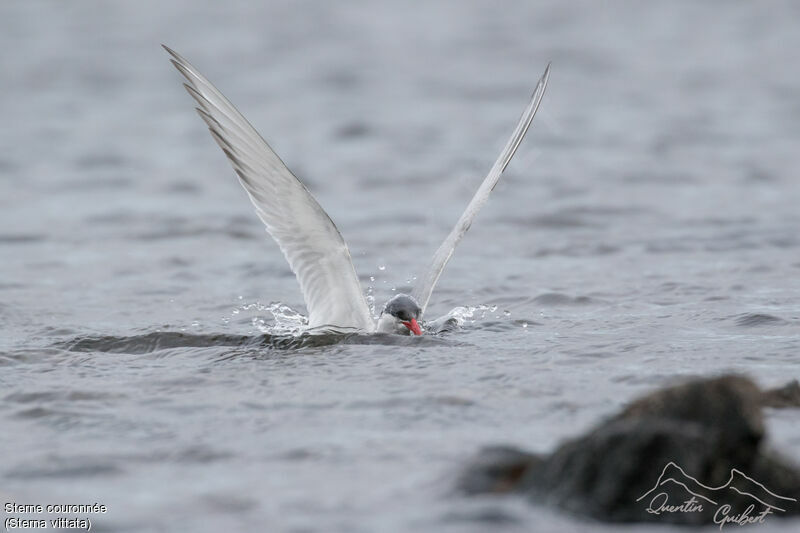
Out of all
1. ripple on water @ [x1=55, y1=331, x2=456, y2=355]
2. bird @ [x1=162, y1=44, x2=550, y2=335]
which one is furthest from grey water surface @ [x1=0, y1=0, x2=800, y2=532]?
bird @ [x1=162, y1=44, x2=550, y2=335]

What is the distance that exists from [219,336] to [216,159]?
27.3ft

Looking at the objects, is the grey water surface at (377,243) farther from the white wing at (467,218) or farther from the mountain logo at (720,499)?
the white wing at (467,218)

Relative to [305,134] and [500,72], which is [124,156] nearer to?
[305,134]

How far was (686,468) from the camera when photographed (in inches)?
177

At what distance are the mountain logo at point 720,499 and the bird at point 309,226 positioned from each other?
11.6 feet

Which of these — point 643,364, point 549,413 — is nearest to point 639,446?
point 549,413

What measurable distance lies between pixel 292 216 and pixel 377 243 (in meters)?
3.97

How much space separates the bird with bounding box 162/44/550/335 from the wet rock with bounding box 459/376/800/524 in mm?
3366

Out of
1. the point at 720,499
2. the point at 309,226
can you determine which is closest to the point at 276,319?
the point at 309,226

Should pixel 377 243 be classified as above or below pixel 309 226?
below

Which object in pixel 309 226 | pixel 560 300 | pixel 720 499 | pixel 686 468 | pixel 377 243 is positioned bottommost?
pixel 720 499

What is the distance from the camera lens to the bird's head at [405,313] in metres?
7.92

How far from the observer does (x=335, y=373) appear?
23.4 feet

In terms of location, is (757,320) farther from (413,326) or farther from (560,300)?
(413,326)
